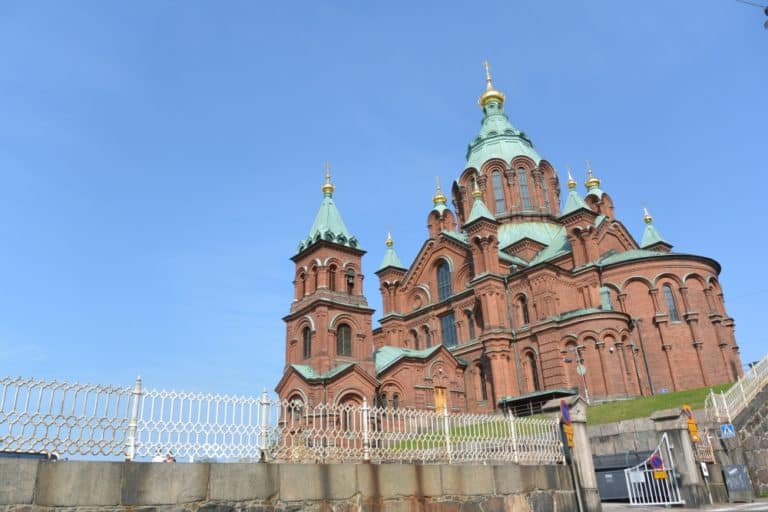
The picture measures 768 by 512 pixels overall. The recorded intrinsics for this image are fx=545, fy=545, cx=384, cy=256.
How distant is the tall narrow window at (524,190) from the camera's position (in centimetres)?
4519

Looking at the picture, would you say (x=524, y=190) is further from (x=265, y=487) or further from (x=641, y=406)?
(x=265, y=487)

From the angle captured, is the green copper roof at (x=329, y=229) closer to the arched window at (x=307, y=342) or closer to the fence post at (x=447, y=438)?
the arched window at (x=307, y=342)

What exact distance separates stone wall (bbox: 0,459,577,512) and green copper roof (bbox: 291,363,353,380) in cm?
2040

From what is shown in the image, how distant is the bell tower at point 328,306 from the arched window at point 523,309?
963 cm


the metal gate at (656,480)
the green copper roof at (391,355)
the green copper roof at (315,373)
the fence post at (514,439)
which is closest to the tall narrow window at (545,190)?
the green copper roof at (391,355)

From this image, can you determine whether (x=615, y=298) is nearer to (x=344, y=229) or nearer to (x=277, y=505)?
(x=344, y=229)

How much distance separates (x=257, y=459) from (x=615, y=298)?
100ft

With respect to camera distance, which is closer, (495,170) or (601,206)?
(601,206)

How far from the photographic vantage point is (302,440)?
903 centimetres

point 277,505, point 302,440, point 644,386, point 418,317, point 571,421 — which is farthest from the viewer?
point 418,317

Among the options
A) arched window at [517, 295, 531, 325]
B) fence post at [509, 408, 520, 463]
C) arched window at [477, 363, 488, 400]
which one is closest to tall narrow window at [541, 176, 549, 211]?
arched window at [517, 295, 531, 325]

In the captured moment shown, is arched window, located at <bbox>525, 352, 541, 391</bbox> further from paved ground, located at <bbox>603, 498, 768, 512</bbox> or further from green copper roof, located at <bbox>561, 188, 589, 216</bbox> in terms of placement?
paved ground, located at <bbox>603, 498, 768, 512</bbox>

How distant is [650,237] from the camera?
4175 cm

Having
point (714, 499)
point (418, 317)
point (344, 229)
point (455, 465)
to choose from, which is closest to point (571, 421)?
point (455, 465)
